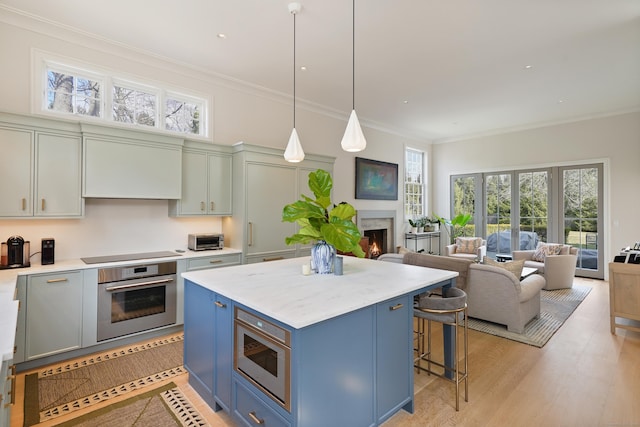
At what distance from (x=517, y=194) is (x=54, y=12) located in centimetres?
795

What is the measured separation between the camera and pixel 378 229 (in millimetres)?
6828

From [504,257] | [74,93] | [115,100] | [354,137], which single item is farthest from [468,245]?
[74,93]

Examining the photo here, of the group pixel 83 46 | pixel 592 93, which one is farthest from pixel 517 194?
pixel 83 46

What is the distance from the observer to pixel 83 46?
331 cm

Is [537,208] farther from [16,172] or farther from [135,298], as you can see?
[16,172]

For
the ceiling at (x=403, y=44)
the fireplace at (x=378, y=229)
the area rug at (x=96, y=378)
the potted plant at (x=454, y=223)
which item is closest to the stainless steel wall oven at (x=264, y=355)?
the area rug at (x=96, y=378)

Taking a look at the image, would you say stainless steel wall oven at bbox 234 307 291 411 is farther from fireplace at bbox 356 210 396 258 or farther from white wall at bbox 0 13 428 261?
fireplace at bbox 356 210 396 258

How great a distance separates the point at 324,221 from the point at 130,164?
2.29 metres

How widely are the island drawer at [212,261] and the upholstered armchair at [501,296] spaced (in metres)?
2.82

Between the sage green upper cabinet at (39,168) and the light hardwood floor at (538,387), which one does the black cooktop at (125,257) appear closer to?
the sage green upper cabinet at (39,168)

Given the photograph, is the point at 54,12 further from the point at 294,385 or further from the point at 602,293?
the point at 602,293

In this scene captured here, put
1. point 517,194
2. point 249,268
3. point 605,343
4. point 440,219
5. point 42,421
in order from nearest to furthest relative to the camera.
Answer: point 42,421 < point 249,268 < point 605,343 < point 517,194 < point 440,219

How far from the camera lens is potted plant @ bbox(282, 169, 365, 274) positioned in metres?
2.22

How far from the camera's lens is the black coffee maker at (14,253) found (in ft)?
9.19
